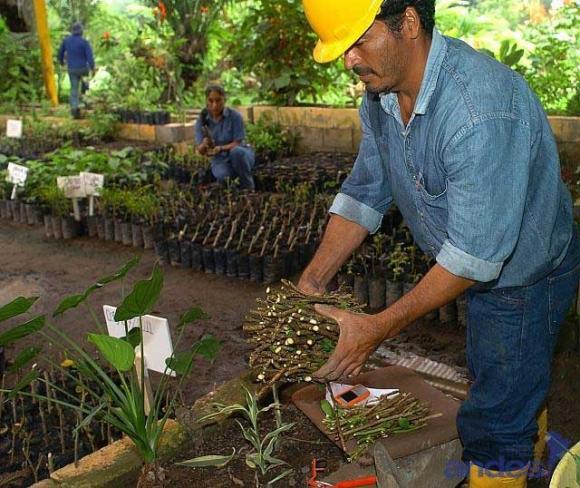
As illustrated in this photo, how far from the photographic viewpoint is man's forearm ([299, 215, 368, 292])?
2527 mm

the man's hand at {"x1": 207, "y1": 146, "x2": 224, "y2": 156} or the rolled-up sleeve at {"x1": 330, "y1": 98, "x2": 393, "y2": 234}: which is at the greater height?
the rolled-up sleeve at {"x1": 330, "y1": 98, "x2": 393, "y2": 234}

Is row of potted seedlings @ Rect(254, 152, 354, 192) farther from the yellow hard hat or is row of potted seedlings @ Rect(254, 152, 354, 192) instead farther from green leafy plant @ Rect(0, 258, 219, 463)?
the yellow hard hat

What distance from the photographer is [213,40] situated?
1384 centimetres

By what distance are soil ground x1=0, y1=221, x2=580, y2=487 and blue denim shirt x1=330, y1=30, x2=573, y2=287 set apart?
1017 mm

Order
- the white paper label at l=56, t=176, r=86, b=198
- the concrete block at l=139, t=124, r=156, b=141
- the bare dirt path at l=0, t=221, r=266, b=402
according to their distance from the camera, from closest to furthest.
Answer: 1. the bare dirt path at l=0, t=221, r=266, b=402
2. the white paper label at l=56, t=176, r=86, b=198
3. the concrete block at l=139, t=124, r=156, b=141

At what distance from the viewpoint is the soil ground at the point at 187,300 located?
138 inches

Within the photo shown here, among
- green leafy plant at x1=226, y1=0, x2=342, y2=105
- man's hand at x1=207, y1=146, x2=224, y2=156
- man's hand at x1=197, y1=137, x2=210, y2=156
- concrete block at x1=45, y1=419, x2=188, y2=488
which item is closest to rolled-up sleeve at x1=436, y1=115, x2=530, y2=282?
concrete block at x1=45, y1=419, x2=188, y2=488

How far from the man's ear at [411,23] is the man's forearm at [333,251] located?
2.62 ft

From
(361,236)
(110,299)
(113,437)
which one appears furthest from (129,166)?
(361,236)

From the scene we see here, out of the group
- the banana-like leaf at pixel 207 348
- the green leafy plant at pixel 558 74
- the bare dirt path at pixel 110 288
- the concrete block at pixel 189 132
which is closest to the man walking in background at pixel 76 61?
the concrete block at pixel 189 132

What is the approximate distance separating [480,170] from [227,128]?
616cm

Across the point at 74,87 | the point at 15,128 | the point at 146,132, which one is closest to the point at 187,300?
the point at 15,128

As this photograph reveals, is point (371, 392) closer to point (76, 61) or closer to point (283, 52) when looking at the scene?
point (283, 52)

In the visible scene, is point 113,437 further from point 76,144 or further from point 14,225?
point 76,144
